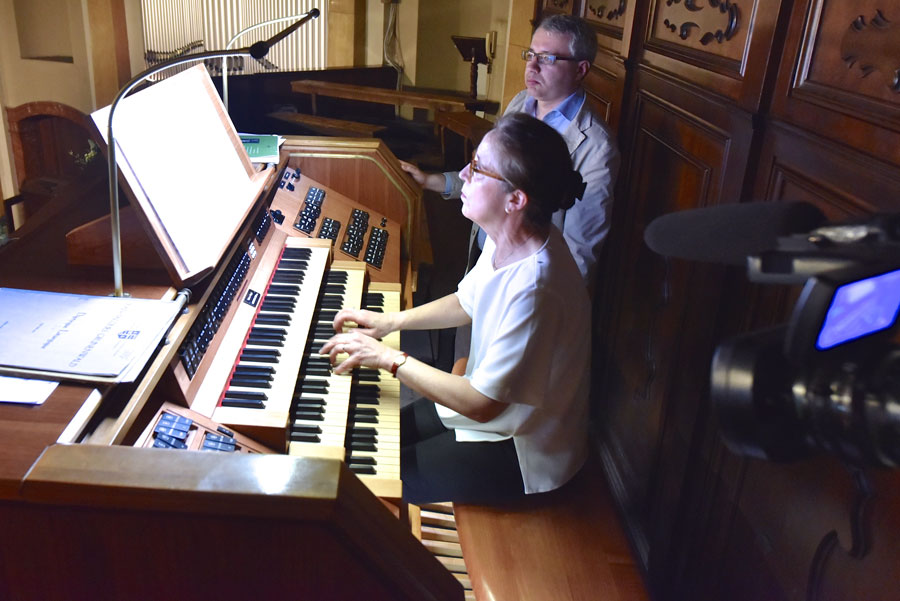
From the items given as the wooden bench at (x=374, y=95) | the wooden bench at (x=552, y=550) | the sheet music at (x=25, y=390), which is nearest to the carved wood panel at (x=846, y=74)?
the wooden bench at (x=552, y=550)

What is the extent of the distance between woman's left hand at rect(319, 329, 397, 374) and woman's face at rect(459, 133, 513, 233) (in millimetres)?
394

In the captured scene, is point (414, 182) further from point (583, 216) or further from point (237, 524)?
point (237, 524)

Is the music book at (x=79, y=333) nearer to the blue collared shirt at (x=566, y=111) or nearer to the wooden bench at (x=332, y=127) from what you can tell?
the blue collared shirt at (x=566, y=111)

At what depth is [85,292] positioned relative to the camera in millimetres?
1490

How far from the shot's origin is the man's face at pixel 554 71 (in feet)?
8.18

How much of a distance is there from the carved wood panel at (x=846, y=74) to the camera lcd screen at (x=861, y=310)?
646 millimetres

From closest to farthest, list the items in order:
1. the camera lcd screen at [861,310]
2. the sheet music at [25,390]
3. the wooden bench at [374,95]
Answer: the camera lcd screen at [861,310]
the sheet music at [25,390]
the wooden bench at [374,95]

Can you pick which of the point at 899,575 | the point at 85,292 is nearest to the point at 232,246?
the point at 85,292

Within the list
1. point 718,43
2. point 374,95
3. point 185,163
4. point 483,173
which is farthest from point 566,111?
point 374,95

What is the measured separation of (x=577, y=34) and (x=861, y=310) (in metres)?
2.10

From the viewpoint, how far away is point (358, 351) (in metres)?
1.83

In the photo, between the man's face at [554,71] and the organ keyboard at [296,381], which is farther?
the man's face at [554,71]

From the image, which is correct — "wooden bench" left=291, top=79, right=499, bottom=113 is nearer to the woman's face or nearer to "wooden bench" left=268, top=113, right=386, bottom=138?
"wooden bench" left=268, top=113, right=386, bottom=138

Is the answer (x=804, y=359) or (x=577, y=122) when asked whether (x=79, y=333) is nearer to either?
(x=804, y=359)
